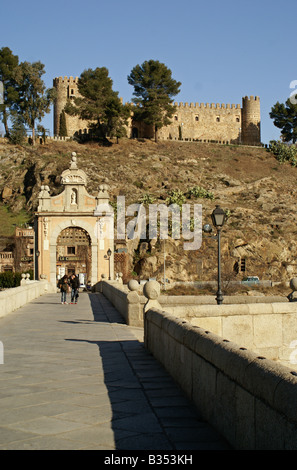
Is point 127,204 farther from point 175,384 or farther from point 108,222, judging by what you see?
point 175,384

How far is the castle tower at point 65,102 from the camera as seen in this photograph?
95.2 m

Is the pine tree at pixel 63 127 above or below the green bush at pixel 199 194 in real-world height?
above

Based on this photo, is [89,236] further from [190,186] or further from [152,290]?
[190,186]

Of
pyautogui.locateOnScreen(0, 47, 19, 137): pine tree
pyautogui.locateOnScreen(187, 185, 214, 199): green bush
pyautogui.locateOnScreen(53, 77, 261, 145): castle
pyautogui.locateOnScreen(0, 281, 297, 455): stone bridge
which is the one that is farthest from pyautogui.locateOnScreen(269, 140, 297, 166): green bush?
pyautogui.locateOnScreen(0, 281, 297, 455): stone bridge

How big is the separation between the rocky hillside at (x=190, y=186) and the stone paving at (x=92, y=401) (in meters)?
42.8

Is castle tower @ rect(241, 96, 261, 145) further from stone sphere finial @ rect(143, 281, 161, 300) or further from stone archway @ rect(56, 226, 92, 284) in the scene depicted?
stone sphere finial @ rect(143, 281, 161, 300)

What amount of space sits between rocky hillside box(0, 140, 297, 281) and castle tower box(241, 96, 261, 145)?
467 inches

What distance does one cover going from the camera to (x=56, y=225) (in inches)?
1389

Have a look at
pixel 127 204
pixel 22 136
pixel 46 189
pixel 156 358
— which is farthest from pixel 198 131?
pixel 156 358

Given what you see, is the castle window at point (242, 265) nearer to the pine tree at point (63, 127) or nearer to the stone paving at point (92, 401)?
the pine tree at point (63, 127)

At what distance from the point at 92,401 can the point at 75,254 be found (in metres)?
48.3

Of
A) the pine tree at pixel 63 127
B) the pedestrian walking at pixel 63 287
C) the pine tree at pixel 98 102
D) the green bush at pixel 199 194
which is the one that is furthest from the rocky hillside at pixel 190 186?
the pedestrian walking at pixel 63 287

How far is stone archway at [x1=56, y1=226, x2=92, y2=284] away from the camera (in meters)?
36.4

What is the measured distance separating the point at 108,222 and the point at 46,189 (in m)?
4.96
